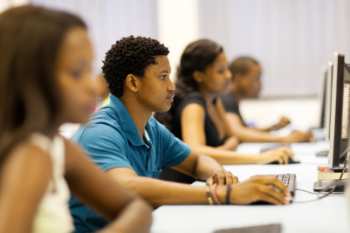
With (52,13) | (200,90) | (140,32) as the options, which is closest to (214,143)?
(200,90)

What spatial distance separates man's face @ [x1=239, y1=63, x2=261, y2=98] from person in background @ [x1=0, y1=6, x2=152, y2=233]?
292 cm

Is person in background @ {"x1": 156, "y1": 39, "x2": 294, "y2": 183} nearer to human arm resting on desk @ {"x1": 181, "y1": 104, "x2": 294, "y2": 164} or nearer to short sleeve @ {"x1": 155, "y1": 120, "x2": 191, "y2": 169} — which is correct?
human arm resting on desk @ {"x1": 181, "y1": 104, "x2": 294, "y2": 164}

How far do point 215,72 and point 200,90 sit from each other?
145 mm

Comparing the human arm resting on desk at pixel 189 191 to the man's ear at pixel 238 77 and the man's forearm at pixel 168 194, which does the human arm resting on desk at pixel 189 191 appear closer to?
the man's forearm at pixel 168 194

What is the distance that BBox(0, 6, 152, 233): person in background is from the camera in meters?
0.62

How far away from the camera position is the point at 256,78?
3625mm

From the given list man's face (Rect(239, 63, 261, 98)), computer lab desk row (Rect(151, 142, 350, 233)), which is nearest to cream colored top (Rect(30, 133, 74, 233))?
computer lab desk row (Rect(151, 142, 350, 233))

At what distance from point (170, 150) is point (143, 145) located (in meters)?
0.22

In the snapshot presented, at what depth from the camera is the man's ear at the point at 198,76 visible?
237 cm

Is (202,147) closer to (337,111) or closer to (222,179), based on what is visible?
(222,179)

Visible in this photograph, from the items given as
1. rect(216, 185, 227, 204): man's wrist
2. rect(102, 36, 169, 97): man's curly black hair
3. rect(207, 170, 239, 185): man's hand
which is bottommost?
rect(207, 170, 239, 185): man's hand

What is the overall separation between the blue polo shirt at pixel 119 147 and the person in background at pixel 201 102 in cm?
38

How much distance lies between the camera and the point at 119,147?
1.25 metres

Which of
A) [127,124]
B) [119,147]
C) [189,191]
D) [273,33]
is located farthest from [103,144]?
[273,33]
